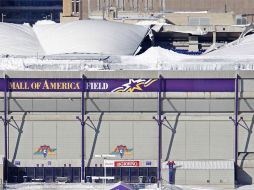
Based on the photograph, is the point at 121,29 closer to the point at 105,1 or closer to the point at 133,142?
the point at 133,142

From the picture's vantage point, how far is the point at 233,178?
91000 millimetres

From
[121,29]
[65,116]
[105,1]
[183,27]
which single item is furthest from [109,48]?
[105,1]

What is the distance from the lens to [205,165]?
9138cm

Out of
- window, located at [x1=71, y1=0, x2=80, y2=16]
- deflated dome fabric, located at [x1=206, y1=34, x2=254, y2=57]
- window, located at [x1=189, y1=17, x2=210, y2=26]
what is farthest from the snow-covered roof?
window, located at [x1=71, y1=0, x2=80, y2=16]

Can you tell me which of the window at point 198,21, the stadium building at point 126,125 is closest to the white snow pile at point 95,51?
the stadium building at point 126,125

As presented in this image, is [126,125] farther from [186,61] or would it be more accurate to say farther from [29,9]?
[29,9]

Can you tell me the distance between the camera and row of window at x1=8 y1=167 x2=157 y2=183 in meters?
92.0

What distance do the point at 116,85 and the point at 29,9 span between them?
10676 cm

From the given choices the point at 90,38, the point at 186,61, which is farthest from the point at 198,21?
the point at 186,61

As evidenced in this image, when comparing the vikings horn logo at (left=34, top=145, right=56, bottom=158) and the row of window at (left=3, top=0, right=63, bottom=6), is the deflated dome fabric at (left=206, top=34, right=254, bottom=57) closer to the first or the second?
the vikings horn logo at (left=34, top=145, right=56, bottom=158)

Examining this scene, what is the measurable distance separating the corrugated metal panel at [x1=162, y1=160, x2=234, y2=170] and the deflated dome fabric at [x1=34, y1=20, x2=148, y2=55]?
53.1ft

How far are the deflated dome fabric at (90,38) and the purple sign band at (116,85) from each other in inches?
527

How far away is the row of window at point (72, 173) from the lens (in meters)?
92.0

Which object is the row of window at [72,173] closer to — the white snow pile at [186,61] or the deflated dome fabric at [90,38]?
the white snow pile at [186,61]
